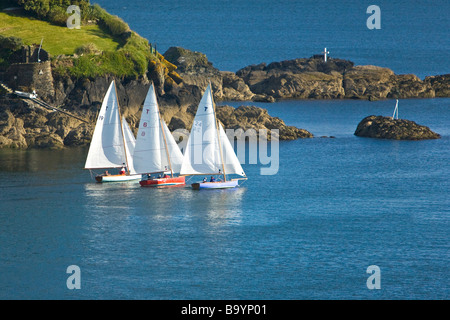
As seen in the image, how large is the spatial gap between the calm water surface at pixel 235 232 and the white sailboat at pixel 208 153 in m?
2.41

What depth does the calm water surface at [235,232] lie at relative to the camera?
62844 mm

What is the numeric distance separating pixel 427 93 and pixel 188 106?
77447 millimetres

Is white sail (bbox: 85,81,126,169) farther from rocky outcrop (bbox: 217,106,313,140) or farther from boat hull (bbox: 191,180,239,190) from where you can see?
rocky outcrop (bbox: 217,106,313,140)

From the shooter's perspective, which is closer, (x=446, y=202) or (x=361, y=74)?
(x=446, y=202)

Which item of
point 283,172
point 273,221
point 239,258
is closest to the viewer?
point 239,258

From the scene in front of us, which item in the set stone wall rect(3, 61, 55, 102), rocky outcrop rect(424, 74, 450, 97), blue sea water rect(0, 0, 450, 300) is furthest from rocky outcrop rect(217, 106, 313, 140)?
rocky outcrop rect(424, 74, 450, 97)

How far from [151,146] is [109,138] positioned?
6.19 meters

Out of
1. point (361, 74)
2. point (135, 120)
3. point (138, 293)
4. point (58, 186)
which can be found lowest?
point (138, 293)

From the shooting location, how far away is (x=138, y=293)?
61000 millimetres

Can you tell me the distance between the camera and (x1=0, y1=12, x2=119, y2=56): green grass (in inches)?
5074

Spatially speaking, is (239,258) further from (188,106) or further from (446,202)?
(188,106)

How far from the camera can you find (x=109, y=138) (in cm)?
9838

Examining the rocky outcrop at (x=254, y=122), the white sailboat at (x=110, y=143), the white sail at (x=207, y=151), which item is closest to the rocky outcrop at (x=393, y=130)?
the rocky outcrop at (x=254, y=122)

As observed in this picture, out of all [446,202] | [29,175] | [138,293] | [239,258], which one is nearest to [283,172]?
[446,202]
